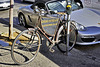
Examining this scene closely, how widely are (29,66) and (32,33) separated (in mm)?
782

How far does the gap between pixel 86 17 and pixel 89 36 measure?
0.93m

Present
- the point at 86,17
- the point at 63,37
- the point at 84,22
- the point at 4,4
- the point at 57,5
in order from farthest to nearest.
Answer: the point at 4,4 < the point at 57,5 < the point at 86,17 < the point at 84,22 < the point at 63,37

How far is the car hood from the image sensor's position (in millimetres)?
5215

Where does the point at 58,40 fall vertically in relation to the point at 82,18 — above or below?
below

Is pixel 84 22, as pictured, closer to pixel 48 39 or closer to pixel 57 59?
pixel 48 39

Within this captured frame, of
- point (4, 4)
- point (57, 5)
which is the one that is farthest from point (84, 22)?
point (4, 4)

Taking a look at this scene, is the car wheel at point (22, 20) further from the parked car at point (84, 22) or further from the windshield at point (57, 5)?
the windshield at point (57, 5)

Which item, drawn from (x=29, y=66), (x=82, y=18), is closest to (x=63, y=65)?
(x=29, y=66)

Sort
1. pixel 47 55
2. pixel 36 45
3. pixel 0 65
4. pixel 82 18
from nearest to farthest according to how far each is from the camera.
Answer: pixel 0 65, pixel 36 45, pixel 47 55, pixel 82 18

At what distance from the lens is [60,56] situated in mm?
4434

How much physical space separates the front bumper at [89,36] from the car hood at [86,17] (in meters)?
0.27

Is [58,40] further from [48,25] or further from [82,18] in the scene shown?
[82,18]

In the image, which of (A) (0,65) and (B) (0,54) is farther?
(B) (0,54)

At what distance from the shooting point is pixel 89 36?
4.86 m
